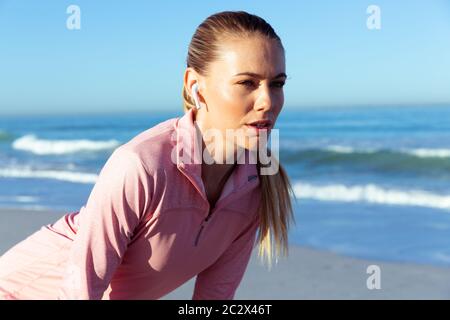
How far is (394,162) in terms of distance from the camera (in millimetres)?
14555

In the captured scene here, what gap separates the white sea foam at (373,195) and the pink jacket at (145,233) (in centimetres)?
748

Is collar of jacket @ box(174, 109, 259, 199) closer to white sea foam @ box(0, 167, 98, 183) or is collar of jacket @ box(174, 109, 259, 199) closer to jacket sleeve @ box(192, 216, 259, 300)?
jacket sleeve @ box(192, 216, 259, 300)

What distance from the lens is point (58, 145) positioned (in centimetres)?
2158

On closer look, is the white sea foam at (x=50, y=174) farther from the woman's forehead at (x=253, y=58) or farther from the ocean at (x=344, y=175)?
the woman's forehead at (x=253, y=58)

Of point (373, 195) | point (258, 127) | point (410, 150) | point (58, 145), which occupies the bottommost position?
point (58, 145)

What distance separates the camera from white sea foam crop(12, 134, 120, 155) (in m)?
20.4

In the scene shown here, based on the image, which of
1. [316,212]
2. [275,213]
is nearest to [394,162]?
[316,212]

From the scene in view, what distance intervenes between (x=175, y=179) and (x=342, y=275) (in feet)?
12.3

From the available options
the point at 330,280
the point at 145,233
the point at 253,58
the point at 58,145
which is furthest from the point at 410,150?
the point at 145,233

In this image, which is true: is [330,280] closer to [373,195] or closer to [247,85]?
[247,85]

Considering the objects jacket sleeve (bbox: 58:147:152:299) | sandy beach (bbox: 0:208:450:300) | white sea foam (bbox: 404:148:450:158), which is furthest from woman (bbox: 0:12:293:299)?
white sea foam (bbox: 404:148:450:158)

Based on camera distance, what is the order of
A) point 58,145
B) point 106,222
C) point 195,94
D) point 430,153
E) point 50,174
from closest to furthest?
point 106,222
point 195,94
point 50,174
point 430,153
point 58,145

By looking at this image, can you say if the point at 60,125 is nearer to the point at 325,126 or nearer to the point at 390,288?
the point at 325,126

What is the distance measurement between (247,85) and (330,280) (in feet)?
12.1
